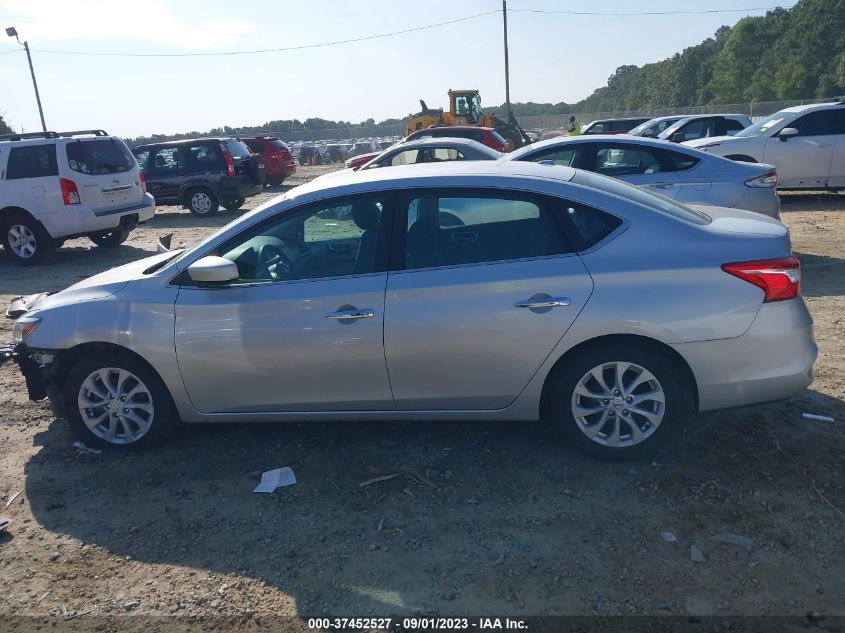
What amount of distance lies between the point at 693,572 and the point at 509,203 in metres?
2.12

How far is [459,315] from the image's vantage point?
3.83 meters

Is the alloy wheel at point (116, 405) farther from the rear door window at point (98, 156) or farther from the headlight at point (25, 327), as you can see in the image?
the rear door window at point (98, 156)

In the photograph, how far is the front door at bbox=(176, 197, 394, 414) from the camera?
3.95 meters

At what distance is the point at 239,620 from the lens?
2973 millimetres

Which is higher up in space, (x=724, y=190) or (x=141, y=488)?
(x=724, y=190)

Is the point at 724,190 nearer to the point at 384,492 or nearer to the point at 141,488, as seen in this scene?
the point at 384,492

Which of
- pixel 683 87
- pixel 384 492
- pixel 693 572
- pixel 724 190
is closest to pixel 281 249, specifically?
pixel 384 492

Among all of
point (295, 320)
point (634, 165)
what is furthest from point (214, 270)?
point (634, 165)

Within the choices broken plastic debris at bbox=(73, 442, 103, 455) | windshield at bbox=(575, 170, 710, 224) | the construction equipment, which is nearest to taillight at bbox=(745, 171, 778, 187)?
windshield at bbox=(575, 170, 710, 224)

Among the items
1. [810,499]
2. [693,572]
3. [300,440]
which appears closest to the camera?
[693,572]

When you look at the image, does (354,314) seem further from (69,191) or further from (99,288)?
(69,191)

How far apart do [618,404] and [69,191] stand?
9.94 metres

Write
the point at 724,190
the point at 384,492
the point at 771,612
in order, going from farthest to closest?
1. the point at 724,190
2. the point at 384,492
3. the point at 771,612

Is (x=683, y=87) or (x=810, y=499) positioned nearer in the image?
(x=810, y=499)
